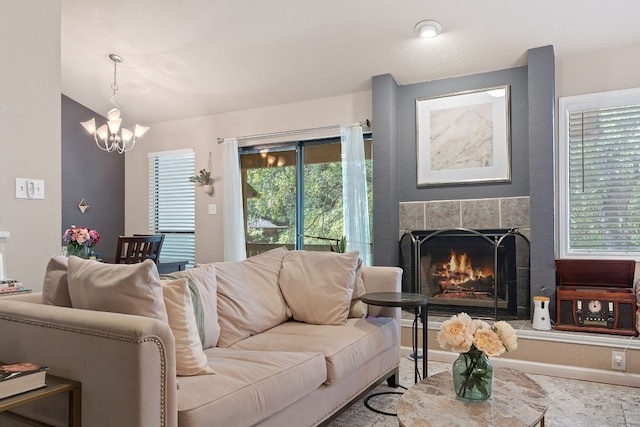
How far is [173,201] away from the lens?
19.6 ft

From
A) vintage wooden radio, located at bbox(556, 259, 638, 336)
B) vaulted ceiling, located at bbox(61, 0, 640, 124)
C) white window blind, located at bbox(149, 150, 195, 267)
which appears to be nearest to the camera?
vintage wooden radio, located at bbox(556, 259, 638, 336)

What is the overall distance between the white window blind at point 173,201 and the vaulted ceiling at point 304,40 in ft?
3.45

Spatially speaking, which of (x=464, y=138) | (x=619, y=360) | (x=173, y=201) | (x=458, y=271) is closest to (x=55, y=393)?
(x=619, y=360)

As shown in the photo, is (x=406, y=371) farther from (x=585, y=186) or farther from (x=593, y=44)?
(x=593, y=44)

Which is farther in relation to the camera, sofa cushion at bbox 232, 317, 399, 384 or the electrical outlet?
the electrical outlet

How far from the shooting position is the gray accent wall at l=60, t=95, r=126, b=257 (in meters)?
5.46

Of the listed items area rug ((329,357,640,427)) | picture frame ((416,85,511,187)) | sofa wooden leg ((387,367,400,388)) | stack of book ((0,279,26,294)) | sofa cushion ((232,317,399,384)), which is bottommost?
area rug ((329,357,640,427))

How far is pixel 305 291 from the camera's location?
9.19ft

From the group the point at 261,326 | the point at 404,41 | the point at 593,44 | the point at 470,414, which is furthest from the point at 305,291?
the point at 593,44

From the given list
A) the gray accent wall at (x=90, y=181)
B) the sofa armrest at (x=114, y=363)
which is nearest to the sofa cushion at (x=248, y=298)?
the sofa armrest at (x=114, y=363)

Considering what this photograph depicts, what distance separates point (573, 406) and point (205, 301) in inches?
87.7

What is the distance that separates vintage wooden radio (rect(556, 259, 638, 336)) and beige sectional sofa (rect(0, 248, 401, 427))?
1.41 m

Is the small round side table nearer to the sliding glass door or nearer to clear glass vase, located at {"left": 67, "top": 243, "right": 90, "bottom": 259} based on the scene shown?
the sliding glass door

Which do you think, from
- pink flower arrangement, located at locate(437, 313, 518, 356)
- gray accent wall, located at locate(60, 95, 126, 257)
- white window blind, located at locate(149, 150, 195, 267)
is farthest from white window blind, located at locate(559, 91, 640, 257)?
gray accent wall, located at locate(60, 95, 126, 257)
